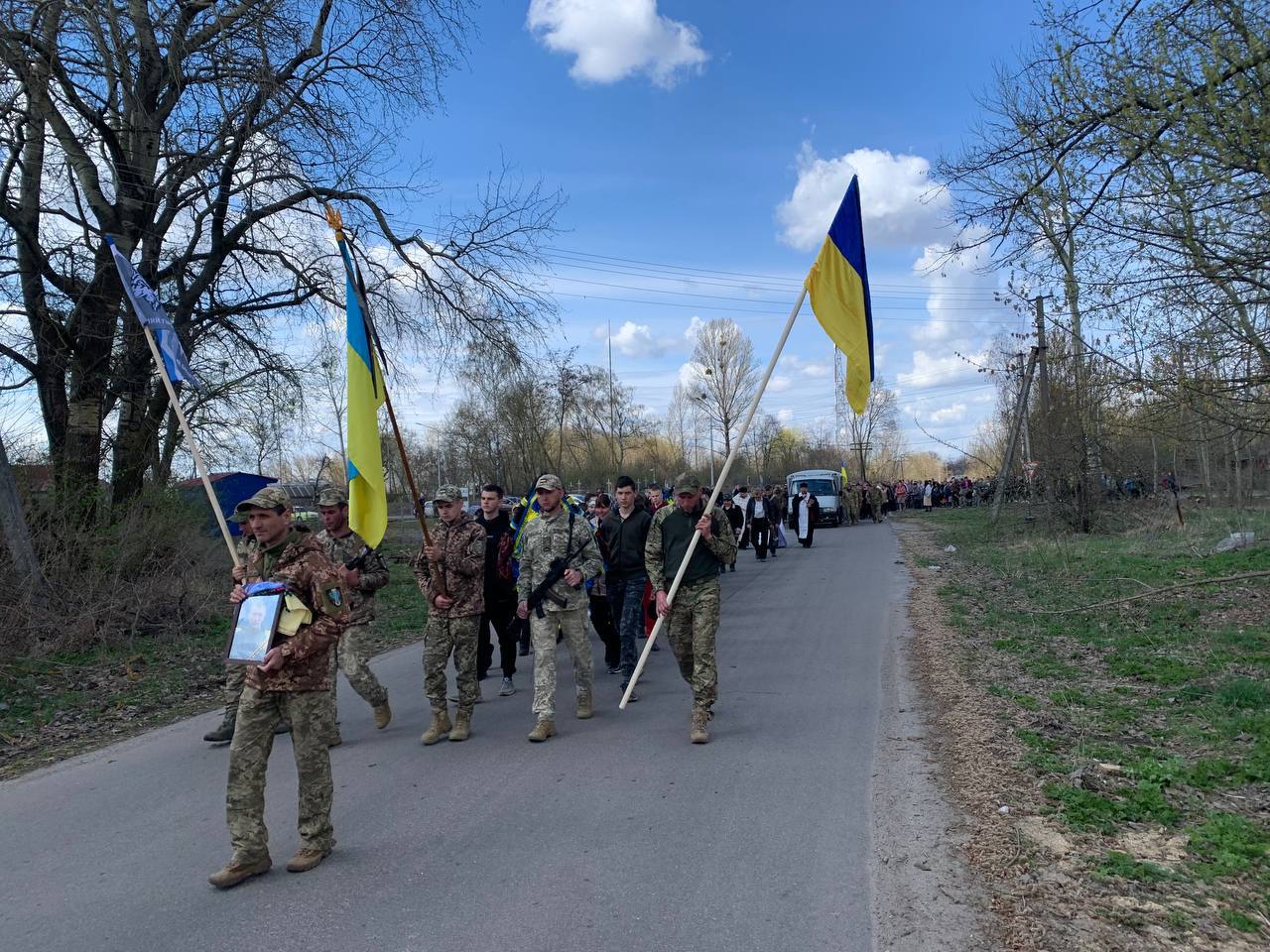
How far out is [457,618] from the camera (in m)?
6.83

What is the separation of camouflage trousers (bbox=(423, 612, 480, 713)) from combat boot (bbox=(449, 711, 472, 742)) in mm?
46

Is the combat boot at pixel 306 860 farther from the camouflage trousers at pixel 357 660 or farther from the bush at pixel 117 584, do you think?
the bush at pixel 117 584

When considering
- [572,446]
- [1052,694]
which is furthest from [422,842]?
[572,446]

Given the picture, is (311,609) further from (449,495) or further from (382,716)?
(382,716)

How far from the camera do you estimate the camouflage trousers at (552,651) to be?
6762mm

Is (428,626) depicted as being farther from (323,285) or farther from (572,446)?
(572,446)

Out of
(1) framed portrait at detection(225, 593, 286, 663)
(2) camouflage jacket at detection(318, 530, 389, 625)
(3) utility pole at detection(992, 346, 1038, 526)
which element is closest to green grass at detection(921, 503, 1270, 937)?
(1) framed portrait at detection(225, 593, 286, 663)

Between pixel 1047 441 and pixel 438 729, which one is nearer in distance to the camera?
pixel 438 729

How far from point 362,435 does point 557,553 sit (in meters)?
1.96

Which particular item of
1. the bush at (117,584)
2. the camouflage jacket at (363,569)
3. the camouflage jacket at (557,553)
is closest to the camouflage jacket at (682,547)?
the camouflage jacket at (557,553)

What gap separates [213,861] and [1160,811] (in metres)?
5.08

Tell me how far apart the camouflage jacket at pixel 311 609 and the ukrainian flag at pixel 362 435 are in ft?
4.17

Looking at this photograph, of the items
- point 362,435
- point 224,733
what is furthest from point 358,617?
point 362,435

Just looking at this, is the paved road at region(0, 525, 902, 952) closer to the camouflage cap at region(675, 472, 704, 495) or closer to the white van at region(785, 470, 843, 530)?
the camouflage cap at region(675, 472, 704, 495)
